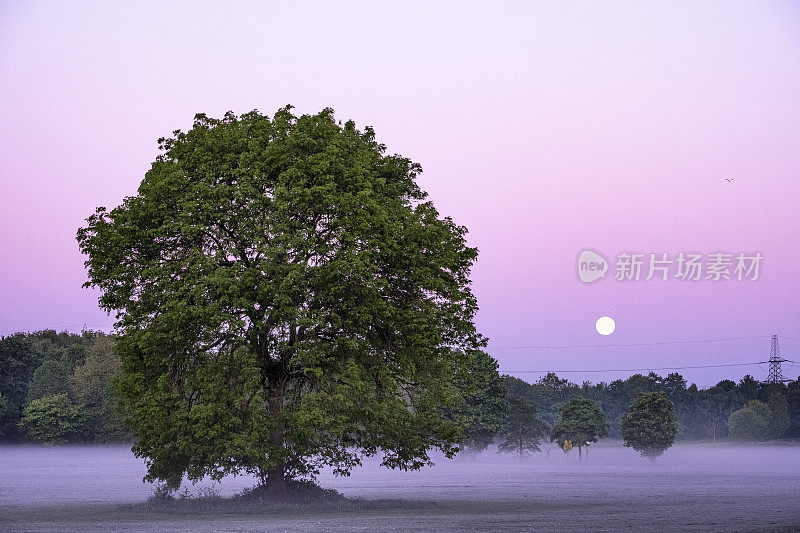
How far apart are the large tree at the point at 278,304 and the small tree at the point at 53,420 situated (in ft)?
364

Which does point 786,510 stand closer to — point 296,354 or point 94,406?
point 296,354

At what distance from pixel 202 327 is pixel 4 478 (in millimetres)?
52273

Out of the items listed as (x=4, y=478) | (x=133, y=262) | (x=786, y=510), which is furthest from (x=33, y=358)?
(x=786, y=510)

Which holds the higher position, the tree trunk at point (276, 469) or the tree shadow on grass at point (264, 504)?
the tree trunk at point (276, 469)

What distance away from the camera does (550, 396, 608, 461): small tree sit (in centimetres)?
14725

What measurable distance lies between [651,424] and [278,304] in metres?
104

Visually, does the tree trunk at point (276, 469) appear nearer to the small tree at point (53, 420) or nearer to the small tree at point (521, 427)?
the small tree at point (521, 427)

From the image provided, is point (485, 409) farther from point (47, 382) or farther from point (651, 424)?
point (47, 382)

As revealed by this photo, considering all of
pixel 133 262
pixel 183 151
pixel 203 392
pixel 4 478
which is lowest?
pixel 4 478

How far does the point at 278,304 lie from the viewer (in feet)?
140

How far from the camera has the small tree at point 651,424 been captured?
134875 mm

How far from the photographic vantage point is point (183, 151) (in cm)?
4712

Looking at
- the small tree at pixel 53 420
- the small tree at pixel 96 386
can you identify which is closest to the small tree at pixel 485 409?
the small tree at pixel 96 386

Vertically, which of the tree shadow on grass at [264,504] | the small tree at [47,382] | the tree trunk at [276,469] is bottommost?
the tree shadow on grass at [264,504]
